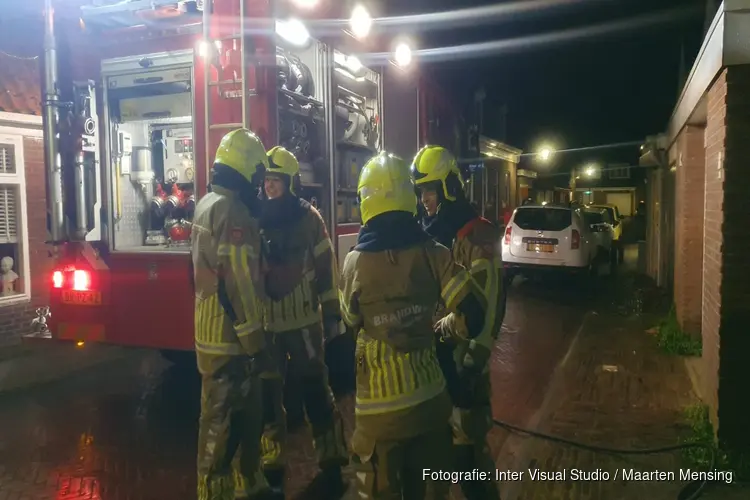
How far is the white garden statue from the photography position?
7.86 meters

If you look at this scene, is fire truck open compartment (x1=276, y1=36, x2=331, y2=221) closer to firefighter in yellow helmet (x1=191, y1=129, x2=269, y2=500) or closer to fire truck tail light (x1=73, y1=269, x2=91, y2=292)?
firefighter in yellow helmet (x1=191, y1=129, x2=269, y2=500)

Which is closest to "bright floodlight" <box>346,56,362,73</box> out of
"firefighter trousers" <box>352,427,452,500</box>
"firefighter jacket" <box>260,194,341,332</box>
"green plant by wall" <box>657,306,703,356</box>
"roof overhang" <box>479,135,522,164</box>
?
"firefighter jacket" <box>260,194,341,332</box>

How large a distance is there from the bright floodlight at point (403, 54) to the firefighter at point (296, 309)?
11.6 ft

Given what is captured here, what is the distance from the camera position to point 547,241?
12016 millimetres

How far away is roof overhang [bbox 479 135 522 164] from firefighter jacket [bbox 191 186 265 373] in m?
15.8

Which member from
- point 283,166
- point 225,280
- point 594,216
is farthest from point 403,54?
point 594,216

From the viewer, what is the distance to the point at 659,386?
6.03 metres

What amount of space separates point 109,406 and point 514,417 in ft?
11.3

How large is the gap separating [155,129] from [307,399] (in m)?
3.30

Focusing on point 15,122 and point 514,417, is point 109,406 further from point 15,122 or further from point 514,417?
point 15,122

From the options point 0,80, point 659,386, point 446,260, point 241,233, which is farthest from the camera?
point 0,80

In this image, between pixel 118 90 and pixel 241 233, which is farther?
pixel 118 90

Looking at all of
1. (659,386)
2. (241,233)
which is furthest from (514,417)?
(241,233)

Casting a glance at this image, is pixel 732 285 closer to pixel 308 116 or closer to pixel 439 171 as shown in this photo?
pixel 439 171
